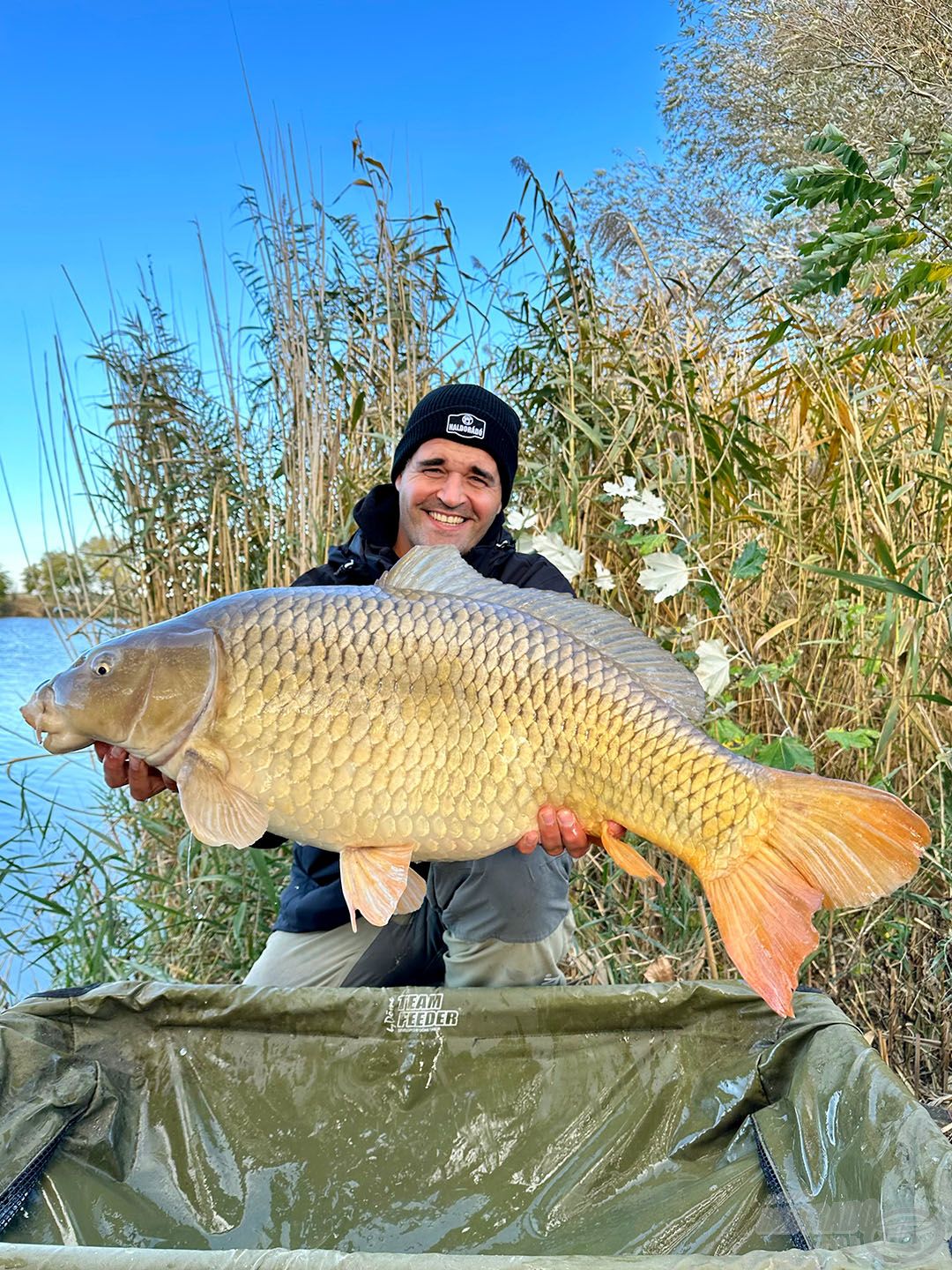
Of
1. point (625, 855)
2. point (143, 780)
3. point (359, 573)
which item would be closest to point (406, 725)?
point (625, 855)

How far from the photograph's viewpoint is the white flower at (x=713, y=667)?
1.72 m

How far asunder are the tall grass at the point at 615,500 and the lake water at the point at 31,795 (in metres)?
0.14

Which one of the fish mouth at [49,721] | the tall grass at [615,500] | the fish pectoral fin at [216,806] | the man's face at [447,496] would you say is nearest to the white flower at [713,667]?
the tall grass at [615,500]

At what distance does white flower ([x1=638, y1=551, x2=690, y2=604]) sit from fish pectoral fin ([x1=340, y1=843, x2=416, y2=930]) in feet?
2.32

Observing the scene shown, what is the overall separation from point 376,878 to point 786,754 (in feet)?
2.34

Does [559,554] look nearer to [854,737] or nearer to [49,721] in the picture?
[854,737]

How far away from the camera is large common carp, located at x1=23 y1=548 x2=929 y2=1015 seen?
1196 millimetres

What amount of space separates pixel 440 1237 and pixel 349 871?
46cm

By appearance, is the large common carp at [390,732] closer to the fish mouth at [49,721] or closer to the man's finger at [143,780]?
the fish mouth at [49,721]

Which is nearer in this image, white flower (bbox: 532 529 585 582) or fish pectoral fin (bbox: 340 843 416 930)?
fish pectoral fin (bbox: 340 843 416 930)

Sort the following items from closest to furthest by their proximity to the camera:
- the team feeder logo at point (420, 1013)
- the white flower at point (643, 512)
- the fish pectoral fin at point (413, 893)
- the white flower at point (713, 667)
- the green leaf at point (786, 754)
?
the fish pectoral fin at point (413, 893)
the team feeder logo at point (420, 1013)
the green leaf at point (786, 754)
the white flower at point (713, 667)
the white flower at point (643, 512)

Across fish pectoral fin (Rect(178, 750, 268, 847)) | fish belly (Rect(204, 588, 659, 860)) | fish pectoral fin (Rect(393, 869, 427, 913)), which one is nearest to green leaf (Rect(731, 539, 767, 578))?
fish belly (Rect(204, 588, 659, 860))

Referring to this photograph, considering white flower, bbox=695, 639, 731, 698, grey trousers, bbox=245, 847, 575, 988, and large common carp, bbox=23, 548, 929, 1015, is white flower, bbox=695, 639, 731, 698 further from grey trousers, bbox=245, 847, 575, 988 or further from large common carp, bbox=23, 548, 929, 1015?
large common carp, bbox=23, 548, 929, 1015

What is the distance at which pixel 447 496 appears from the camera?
1906 millimetres
